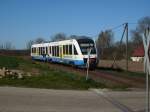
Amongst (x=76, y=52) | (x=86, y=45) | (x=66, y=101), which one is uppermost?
(x=86, y=45)

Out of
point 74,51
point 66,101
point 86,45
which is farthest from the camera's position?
point 86,45

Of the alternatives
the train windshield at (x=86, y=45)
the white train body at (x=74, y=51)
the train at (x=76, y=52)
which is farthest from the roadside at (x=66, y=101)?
the train windshield at (x=86, y=45)

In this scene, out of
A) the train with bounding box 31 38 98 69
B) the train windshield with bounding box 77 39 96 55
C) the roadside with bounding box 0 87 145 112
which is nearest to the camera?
the roadside with bounding box 0 87 145 112

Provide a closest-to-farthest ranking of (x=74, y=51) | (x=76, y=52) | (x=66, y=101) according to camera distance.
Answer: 1. (x=66, y=101)
2. (x=76, y=52)
3. (x=74, y=51)

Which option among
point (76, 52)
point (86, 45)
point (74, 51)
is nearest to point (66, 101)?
point (76, 52)

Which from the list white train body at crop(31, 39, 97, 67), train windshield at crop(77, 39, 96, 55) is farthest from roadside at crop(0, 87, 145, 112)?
train windshield at crop(77, 39, 96, 55)

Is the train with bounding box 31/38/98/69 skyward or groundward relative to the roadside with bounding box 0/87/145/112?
skyward

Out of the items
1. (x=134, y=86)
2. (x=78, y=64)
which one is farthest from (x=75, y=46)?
(x=134, y=86)

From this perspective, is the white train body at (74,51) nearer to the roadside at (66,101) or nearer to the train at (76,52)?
the train at (76,52)

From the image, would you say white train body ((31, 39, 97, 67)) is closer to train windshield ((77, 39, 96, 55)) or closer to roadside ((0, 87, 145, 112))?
train windshield ((77, 39, 96, 55))

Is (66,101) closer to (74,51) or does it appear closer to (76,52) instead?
(76,52)

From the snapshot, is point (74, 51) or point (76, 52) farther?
point (74, 51)

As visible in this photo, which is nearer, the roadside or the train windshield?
the roadside

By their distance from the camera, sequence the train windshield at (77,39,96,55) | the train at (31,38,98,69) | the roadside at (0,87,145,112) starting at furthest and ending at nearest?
the train windshield at (77,39,96,55)
the train at (31,38,98,69)
the roadside at (0,87,145,112)
